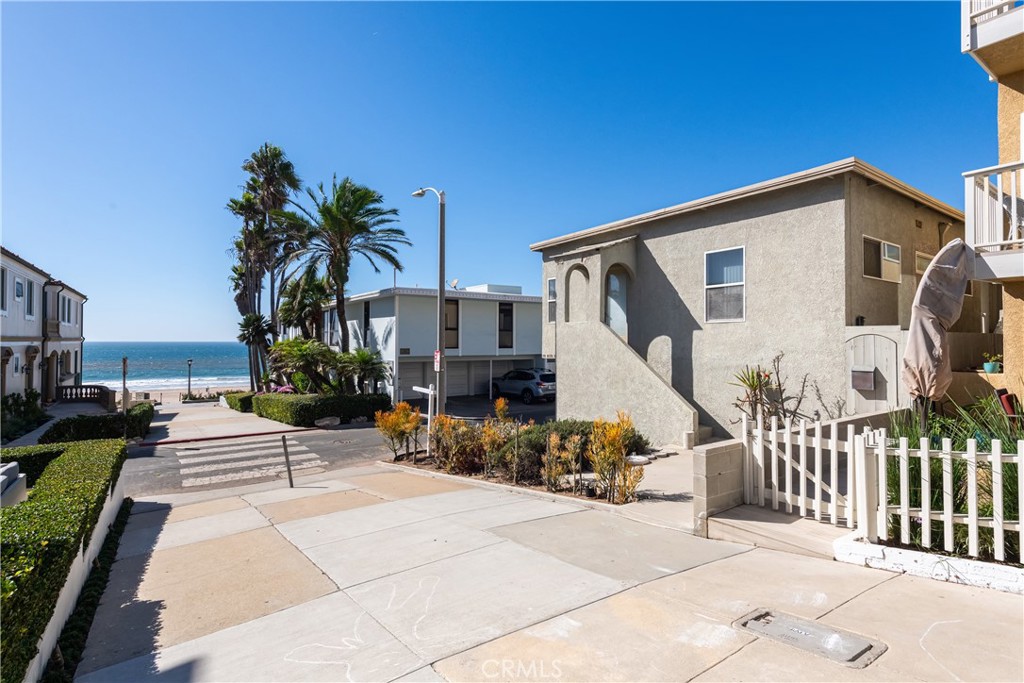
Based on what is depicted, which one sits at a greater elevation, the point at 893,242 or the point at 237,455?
the point at 893,242

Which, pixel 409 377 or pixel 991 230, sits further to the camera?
pixel 409 377

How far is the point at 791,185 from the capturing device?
11562 millimetres

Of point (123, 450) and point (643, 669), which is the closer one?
point (643, 669)

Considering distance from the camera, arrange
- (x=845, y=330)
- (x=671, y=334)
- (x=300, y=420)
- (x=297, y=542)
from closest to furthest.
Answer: (x=297, y=542) → (x=845, y=330) → (x=671, y=334) → (x=300, y=420)

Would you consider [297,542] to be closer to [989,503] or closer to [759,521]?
[759,521]

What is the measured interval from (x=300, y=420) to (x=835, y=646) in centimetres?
2102

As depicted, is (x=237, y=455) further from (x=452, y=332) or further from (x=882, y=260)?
(x=882, y=260)

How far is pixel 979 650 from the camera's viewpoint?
371 centimetres

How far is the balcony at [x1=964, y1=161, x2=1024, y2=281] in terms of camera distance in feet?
25.1

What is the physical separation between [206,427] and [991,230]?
24.1 m

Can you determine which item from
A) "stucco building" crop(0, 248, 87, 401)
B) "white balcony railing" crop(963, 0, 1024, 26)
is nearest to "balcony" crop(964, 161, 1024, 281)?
"white balcony railing" crop(963, 0, 1024, 26)

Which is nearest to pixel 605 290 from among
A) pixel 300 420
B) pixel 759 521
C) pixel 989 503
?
pixel 759 521

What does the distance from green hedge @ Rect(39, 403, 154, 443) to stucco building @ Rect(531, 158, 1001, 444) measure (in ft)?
45.1

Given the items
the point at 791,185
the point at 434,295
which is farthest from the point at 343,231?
the point at 791,185
